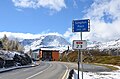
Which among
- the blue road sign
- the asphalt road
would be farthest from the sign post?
the asphalt road

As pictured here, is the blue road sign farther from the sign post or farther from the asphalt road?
the asphalt road

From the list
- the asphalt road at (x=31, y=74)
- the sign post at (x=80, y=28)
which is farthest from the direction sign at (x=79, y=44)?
the asphalt road at (x=31, y=74)

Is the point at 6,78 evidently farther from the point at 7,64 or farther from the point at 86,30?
the point at 7,64

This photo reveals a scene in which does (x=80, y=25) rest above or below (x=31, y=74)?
above

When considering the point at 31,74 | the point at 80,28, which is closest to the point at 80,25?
the point at 80,28

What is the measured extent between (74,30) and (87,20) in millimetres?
991

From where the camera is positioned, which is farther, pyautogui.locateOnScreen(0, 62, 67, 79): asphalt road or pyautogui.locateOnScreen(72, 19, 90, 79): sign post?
pyautogui.locateOnScreen(0, 62, 67, 79): asphalt road

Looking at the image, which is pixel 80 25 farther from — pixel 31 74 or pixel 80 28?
pixel 31 74

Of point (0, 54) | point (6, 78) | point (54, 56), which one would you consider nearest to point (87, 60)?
point (54, 56)

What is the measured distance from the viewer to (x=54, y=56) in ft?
555

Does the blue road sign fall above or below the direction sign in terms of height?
above

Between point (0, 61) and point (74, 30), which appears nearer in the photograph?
point (74, 30)

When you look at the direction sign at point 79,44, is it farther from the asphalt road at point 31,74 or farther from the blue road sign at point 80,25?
the asphalt road at point 31,74

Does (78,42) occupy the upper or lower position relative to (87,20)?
lower
